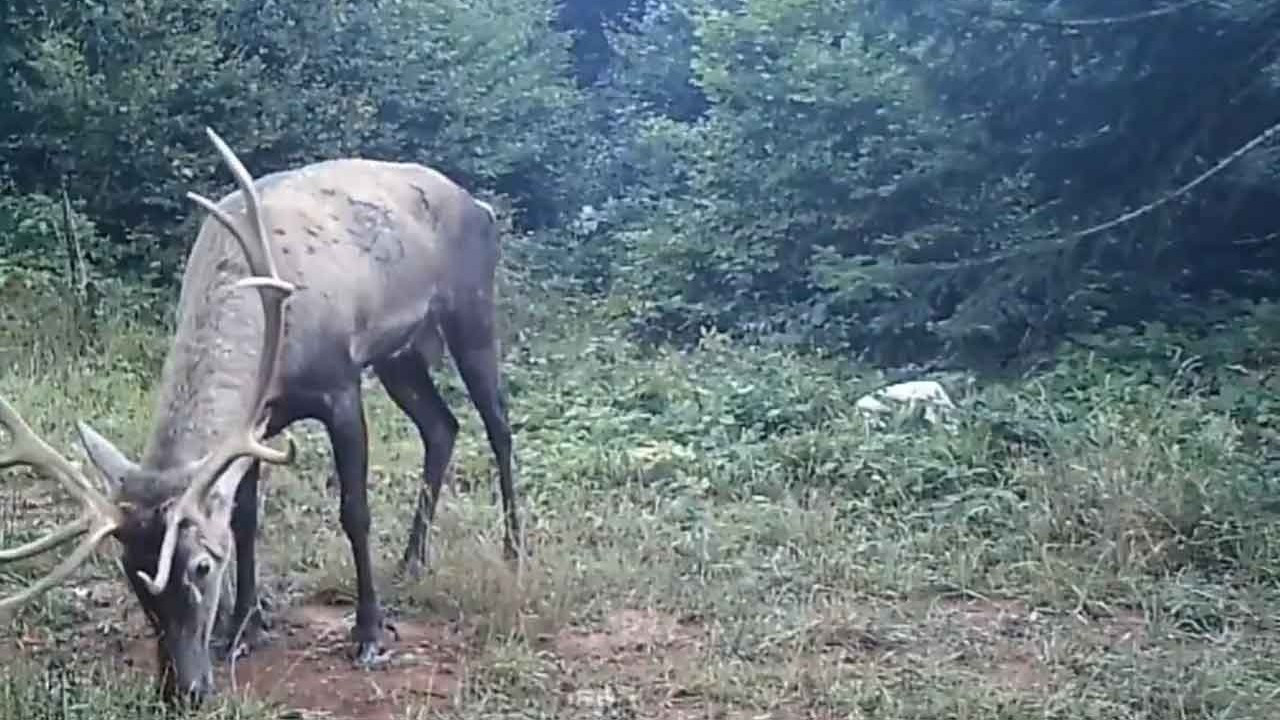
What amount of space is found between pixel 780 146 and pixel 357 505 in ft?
26.2

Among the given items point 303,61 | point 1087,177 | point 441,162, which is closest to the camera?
point 1087,177

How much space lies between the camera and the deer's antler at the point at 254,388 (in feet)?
15.0

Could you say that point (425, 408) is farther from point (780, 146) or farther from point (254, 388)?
point (780, 146)

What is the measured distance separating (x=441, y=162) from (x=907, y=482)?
8742mm

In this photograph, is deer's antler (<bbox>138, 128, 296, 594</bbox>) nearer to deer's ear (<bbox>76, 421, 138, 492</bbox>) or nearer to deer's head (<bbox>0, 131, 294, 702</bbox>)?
deer's head (<bbox>0, 131, 294, 702</bbox>)

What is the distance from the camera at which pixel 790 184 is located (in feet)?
42.1

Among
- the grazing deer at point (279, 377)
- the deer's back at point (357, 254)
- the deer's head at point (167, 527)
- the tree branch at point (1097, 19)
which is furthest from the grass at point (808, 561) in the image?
the tree branch at point (1097, 19)

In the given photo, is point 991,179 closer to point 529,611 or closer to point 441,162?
point 441,162

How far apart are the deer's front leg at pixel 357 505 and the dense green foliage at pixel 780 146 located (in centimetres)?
496

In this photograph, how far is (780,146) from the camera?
13109 millimetres

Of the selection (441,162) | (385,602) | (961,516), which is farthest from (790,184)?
(385,602)

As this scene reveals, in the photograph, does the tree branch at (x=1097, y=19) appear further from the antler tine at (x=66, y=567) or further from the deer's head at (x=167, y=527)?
the antler tine at (x=66, y=567)

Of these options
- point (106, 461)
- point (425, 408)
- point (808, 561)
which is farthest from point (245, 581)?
point (808, 561)

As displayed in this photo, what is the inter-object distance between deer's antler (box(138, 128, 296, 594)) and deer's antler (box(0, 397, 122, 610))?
158 mm
